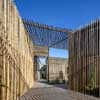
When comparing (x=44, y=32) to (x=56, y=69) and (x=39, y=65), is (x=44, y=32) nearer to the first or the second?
(x=56, y=69)

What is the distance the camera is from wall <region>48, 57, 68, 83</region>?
51.7 feet

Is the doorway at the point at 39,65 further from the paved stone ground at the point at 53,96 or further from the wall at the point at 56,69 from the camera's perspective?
the paved stone ground at the point at 53,96

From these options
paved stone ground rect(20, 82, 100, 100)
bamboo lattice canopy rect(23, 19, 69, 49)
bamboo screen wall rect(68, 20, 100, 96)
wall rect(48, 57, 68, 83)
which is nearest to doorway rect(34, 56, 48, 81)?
wall rect(48, 57, 68, 83)

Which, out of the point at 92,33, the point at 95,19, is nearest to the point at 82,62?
the point at 92,33

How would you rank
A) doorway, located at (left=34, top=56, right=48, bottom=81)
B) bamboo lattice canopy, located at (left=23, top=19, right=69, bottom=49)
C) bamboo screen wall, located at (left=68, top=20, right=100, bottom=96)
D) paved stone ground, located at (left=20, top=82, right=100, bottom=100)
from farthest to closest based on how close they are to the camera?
1. doorway, located at (left=34, top=56, right=48, bottom=81)
2. bamboo lattice canopy, located at (left=23, top=19, right=69, bottom=49)
3. bamboo screen wall, located at (left=68, top=20, right=100, bottom=96)
4. paved stone ground, located at (left=20, top=82, right=100, bottom=100)

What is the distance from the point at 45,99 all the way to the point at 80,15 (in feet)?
16.0

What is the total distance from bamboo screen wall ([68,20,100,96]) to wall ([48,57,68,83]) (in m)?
7.56

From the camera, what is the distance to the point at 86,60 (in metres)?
7.05

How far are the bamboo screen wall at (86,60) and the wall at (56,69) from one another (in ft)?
24.8

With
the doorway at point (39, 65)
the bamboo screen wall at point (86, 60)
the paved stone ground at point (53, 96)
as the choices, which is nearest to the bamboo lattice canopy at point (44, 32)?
the bamboo screen wall at point (86, 60)

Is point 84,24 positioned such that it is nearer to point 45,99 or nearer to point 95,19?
point 95,19

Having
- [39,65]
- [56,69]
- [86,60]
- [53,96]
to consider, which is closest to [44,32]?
[86,60]

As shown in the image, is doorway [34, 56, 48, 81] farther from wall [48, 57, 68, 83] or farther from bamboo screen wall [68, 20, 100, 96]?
bamboo screen wall [68, 20, 100, 96]

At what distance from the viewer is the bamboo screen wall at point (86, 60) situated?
6.41 m
